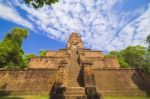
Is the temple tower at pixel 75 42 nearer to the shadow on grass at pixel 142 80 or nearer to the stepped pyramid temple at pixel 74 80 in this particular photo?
the stepped pyramid temple at pixel 74 80

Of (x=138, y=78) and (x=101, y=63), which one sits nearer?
(x=138, y=78)

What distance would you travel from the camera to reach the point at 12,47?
33219 millimetres

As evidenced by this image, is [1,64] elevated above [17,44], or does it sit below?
below

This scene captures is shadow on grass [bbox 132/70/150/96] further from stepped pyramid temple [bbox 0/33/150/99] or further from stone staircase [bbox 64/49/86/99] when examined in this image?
stone staircase [bbox 64/49/86/99]

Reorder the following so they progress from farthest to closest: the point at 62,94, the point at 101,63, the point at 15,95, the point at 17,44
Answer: the point at 17,44
the point at 101,63
the point at 15,95
the point at 62,94

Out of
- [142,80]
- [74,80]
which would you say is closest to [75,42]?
[142,80]

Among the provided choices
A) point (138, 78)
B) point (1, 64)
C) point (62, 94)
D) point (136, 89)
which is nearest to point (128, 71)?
point (138, 78)

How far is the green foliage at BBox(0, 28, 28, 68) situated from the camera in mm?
31622

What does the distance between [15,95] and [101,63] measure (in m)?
13.7

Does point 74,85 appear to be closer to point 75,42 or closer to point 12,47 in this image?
point 12,47

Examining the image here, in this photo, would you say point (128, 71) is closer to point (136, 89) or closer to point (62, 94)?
point (136, 89)

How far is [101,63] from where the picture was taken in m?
31.1

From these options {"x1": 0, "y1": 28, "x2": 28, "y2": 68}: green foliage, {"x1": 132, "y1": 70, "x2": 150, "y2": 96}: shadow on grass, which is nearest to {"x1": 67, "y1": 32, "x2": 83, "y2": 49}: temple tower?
{"x1": 0, "y1": 28, "x2": 28, "y2": 68}: green foliage

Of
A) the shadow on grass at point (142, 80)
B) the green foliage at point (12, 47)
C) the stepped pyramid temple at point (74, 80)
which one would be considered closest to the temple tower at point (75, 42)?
the green foliage at point (12, 47)
